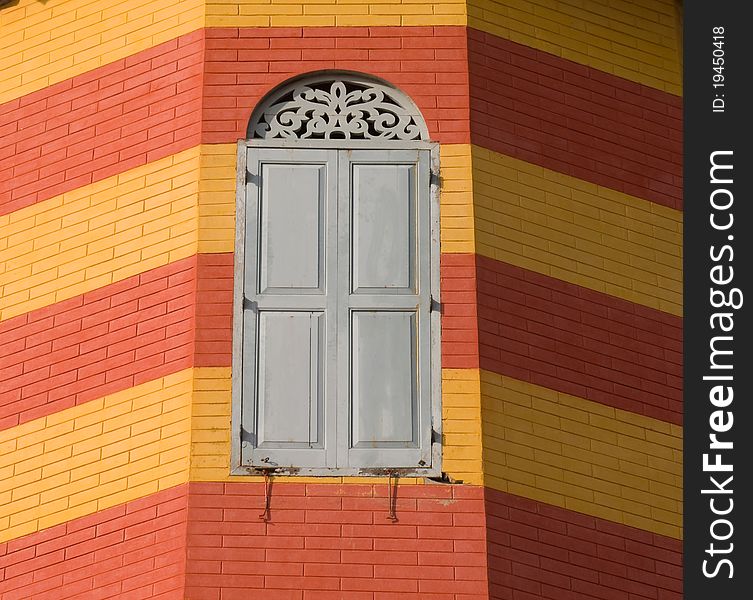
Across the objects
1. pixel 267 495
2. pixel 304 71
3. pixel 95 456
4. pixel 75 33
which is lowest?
pixel 267 495

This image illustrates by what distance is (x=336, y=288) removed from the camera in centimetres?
1311

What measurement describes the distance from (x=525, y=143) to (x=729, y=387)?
248 cm

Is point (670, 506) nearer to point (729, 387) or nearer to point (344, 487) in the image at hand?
point (729, 387)

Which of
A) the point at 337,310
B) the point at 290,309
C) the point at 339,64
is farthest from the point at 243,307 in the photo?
the point at 339,64

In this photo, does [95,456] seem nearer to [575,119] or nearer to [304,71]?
[304,71]

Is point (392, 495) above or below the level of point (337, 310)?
below

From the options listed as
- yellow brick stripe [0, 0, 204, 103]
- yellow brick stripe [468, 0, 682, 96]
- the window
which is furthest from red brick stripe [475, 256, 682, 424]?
yellow brick stripe [0, 0, 204, 103]

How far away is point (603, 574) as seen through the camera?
1290cm

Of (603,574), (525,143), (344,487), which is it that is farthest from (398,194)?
(603,574)

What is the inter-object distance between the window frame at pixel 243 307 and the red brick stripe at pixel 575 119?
643 mm

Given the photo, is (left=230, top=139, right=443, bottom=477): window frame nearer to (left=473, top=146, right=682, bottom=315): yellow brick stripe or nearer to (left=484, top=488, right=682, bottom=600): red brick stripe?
(left=473, top=146, right=682, bottom=315): yellow brick stripe

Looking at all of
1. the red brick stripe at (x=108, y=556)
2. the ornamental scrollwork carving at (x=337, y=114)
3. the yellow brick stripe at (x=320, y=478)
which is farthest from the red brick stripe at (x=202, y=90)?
the red brick stripe at (x=108, y=556)

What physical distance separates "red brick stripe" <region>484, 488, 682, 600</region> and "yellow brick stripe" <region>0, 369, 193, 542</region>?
2193 millimetres

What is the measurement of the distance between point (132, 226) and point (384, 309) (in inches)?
78.9
